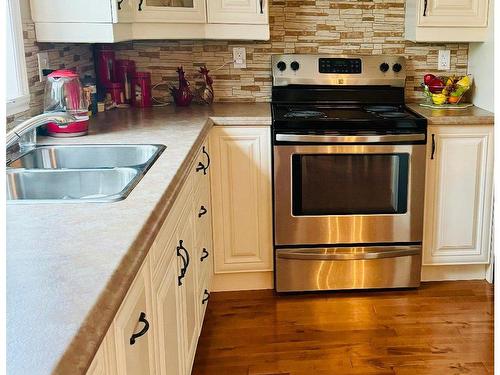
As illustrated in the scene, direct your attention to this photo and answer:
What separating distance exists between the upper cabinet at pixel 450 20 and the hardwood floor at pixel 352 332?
1.28 metres

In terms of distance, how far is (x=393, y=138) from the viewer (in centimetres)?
268

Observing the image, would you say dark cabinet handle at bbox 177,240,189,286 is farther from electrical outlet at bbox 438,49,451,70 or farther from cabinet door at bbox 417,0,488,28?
electrical outlet at bbox 438,49,451,70

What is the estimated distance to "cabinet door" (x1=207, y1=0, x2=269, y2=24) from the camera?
9.27 ft

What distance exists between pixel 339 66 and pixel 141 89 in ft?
3.57

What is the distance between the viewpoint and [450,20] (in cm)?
287

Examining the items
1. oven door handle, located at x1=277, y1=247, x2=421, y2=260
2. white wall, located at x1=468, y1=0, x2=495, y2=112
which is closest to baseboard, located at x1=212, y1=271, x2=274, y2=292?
oven door handle, located at x1=277, y1=247, x2=421, y2=260

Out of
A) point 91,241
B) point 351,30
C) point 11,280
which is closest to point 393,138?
point 351,30

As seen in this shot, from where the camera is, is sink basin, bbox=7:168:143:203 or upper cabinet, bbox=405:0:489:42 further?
upper cabinet, bbox=405:0:489:42

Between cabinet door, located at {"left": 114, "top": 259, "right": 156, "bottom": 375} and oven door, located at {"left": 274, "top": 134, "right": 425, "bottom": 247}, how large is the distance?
4.77 ft

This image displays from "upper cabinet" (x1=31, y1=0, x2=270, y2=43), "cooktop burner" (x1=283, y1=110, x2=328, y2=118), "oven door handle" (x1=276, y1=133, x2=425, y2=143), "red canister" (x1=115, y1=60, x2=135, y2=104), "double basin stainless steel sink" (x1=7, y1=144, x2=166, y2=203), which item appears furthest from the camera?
"red canister" (x1=115, y1=60, x2=135, y2=104)

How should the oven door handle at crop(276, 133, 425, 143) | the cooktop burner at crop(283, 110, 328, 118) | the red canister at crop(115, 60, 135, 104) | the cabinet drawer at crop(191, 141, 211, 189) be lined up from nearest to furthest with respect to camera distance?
the cabinet drawer at crop(191, 141, 211, 189) → the oven door handle at crop(276, 133, 425, 143) → the cooktop burner at crop(283, 110, 328, 118) → the red canister at crop(115, 60, 135, 104)

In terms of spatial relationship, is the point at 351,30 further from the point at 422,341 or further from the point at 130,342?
the point at 130,342

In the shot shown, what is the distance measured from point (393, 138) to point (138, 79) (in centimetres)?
140

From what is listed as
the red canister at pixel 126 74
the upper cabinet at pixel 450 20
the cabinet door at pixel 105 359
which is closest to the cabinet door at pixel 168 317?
the cabinet door at pixel 105 359
